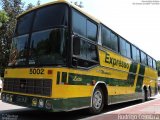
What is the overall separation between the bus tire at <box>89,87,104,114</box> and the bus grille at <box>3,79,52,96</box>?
2.21 meters

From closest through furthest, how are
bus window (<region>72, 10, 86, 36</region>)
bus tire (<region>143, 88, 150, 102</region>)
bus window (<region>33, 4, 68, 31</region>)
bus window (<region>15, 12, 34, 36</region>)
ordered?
bus window (<region>33, 4, 68, 31</region>)
bus window (<region>72, 10, 86, 36</region>)
bus window (<region>15, 12, 34, 36</region>)
bus tire (<region>143, 88, 150, 102</region>)

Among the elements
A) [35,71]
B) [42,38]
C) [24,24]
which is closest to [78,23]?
[42,38]

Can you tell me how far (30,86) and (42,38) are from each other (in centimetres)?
144

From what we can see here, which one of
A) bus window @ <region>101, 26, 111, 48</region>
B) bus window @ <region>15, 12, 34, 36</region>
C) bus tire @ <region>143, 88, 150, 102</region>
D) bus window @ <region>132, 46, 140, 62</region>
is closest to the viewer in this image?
bus window @ <region>15, 12, 34, 36</region>

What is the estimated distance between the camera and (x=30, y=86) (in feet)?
25.8

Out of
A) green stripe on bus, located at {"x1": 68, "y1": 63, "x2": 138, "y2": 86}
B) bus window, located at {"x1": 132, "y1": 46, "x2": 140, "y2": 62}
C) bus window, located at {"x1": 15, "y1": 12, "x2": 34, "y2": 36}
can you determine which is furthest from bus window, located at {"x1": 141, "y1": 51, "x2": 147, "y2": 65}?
bus window, located at {"x1": 15, "y1": 12, "x2": 34, "y2": 36}

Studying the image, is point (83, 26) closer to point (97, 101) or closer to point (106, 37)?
point (106, 37)

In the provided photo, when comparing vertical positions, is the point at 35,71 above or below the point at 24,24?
below

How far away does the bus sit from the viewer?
7.46 m

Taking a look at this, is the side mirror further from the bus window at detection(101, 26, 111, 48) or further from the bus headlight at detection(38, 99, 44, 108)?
the bus window at detection(101, 26, 111, 48)

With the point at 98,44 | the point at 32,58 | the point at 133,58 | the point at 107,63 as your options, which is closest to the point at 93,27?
the point at 98,44

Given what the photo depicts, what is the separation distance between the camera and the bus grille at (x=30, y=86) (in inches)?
291

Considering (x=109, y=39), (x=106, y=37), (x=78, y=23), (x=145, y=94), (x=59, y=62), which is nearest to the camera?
(x=59, y=62)

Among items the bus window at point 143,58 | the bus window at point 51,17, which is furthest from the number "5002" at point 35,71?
the bus window at point 143,58
